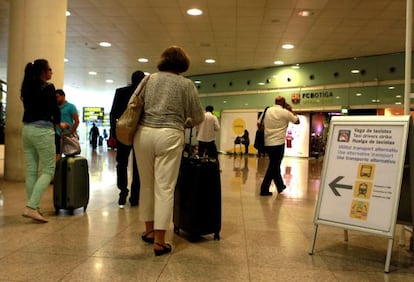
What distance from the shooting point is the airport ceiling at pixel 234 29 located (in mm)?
9414

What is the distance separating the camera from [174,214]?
3.66 metres

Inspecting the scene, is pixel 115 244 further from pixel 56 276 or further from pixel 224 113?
pixel 224 113

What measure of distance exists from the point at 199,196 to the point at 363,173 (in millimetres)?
1338

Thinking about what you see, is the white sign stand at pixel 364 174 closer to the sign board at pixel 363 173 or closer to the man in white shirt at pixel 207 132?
the sign board at pixel 363 173

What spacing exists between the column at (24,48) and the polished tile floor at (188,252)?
2.46 meters

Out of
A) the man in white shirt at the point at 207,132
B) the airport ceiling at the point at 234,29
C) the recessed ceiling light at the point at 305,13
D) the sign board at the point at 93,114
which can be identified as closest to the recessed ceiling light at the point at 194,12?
the airport ceiling at the point at 234,29

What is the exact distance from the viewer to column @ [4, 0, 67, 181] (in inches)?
264

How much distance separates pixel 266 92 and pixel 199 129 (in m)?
10.9

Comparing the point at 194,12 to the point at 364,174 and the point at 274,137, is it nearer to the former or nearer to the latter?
the point at 274,137

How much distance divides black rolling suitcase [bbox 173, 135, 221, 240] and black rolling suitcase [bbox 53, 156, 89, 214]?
1.49m

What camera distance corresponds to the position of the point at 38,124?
12.8ft

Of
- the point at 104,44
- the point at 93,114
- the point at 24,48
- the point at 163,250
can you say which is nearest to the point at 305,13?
the point at 24,48

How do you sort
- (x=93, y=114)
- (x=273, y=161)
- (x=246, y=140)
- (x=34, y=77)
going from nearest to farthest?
(x=34, y=77)
(x=273, y=161)
(x=246, y=140)
(x=93, y=114)

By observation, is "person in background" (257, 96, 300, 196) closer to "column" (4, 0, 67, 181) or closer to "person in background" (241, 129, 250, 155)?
"column" (4, 0, 67, 181)
